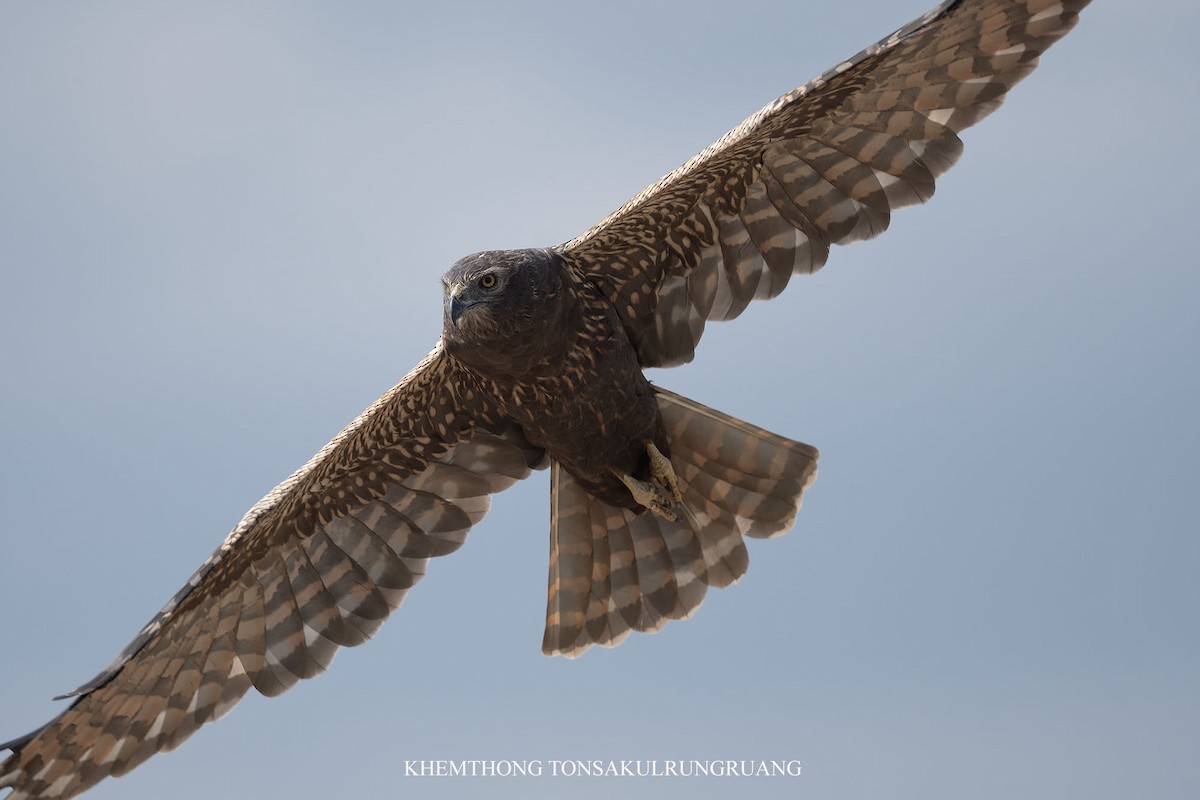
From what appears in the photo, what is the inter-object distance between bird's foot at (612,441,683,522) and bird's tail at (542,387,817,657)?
0.12 m

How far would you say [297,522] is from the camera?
966cm

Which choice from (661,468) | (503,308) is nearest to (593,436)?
(661,468)

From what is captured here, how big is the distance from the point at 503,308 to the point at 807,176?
213 cm

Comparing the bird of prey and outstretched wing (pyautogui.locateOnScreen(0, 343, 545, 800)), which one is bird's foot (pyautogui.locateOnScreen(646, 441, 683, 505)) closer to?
the bird of prey

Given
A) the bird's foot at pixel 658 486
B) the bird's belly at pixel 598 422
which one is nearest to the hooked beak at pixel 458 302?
the bird's belly at pixel 598 422

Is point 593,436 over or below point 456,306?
below

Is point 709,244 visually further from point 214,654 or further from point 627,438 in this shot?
point 214,654

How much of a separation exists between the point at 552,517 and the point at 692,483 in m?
0.95

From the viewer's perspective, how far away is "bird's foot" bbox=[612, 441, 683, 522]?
901 cm

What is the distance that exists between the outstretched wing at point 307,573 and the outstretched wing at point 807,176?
1258mm

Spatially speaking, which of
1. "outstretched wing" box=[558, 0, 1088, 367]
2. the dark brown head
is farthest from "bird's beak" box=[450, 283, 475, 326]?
"outstretched wing" box=[558, 0, 1088, 367]

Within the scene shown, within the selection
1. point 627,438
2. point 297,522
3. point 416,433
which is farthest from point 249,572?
point 627,438

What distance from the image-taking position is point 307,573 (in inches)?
381

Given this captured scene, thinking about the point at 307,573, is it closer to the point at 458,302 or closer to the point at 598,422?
the point at 598,422
